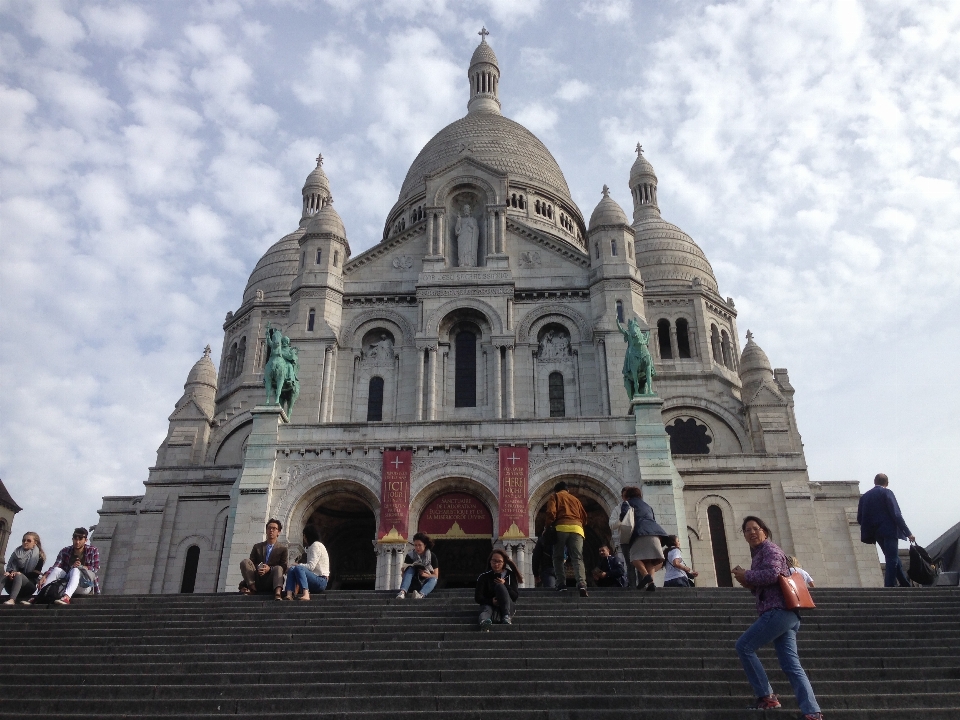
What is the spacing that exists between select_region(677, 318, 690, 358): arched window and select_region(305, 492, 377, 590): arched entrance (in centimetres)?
1909

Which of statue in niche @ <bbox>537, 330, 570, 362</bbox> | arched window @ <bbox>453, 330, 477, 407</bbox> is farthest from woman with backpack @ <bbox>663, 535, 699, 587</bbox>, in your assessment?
statue in niche @ <bbox>537, 330, 570, 362</bbox>

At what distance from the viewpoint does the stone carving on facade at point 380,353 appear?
1302 inches

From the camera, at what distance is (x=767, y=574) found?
8992 millimetres

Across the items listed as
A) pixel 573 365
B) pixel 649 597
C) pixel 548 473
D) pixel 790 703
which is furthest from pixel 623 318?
pixel 790 703

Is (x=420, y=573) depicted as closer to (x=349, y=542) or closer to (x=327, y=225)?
(x=349, y=542)

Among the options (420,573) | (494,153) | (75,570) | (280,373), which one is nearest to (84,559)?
(75,570)

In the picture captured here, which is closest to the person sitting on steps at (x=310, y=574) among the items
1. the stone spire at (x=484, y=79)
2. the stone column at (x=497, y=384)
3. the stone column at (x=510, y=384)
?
the stone column at (x=497, y=384)

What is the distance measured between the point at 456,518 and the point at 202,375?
2204cm

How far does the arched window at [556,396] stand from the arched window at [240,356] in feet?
60.6

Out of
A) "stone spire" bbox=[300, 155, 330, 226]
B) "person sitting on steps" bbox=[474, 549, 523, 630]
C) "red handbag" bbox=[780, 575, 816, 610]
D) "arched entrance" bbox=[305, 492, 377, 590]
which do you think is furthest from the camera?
"stone spire" bbox=[300, 155, 330, 226]

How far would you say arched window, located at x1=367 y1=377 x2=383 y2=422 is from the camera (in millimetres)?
32094

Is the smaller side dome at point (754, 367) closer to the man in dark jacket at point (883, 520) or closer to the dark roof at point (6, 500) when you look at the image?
the man in dark jacket at point (883, 520)

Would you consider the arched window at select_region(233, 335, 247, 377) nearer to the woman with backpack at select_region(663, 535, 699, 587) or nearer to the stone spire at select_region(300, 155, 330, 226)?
the stone spire at select_region(300, 155, 330, 226)

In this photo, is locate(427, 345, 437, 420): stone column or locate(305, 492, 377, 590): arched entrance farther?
locate(427, 345, 437, 420): stone column
